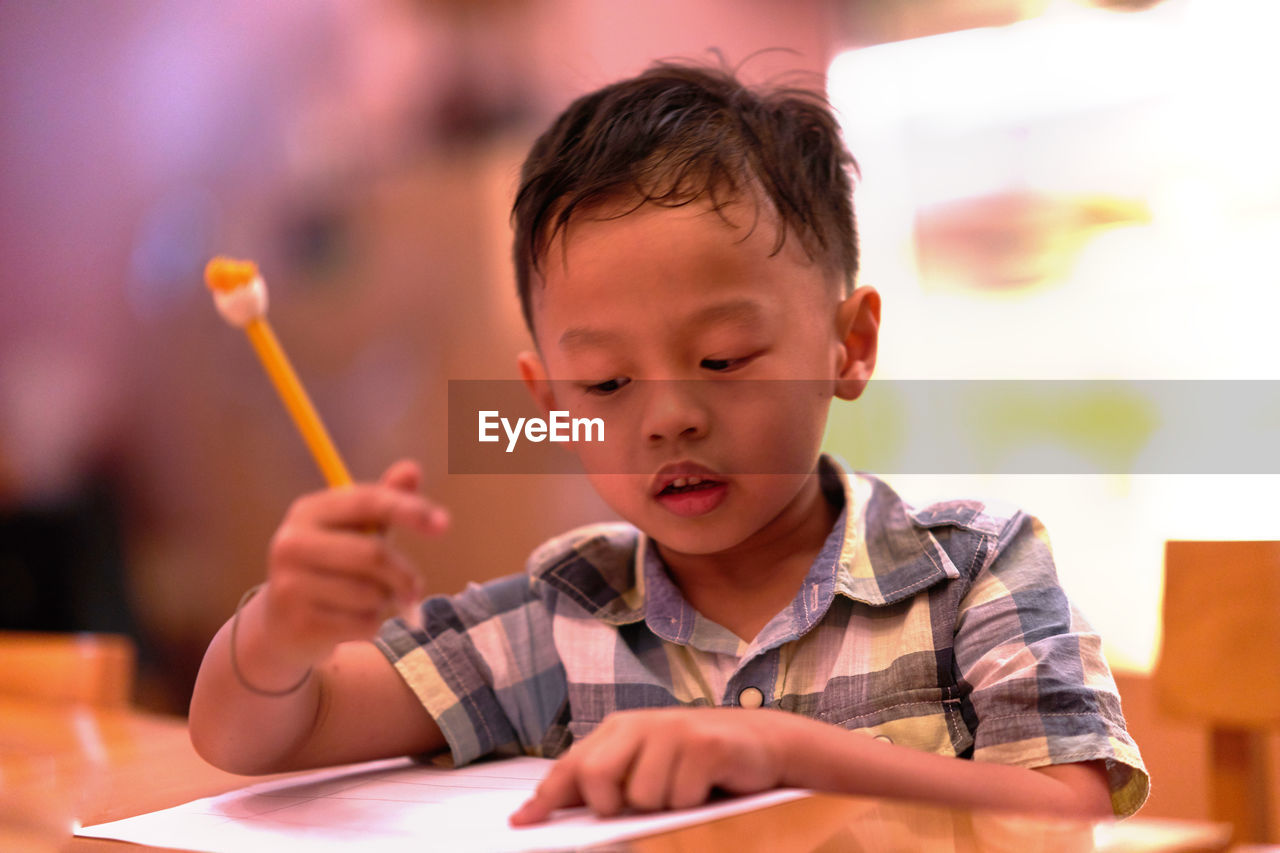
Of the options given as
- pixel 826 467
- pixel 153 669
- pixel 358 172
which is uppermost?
pixel 358 172

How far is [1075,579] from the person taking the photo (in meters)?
1.24

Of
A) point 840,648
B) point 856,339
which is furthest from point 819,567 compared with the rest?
point 856,339

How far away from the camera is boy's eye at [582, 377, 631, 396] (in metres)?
0.58

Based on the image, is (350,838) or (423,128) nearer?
(350,838)

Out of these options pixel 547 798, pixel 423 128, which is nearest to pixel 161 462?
pixel 423 128

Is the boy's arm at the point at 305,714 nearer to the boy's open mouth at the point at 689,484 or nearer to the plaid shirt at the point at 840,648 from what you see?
the plaid shirt at the point at 840,648

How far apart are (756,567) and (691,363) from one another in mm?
154

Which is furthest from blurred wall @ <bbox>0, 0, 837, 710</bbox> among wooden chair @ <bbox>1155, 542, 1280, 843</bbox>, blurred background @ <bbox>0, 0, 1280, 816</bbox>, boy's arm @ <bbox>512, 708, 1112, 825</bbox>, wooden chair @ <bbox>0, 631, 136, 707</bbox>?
boy's arm @ <bbox>512, 708, 1112, 825</bbox>

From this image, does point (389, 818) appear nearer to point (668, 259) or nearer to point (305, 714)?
point (305, 714)

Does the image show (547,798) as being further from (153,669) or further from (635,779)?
(153,669)

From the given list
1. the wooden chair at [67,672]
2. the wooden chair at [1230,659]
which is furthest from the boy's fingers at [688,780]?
the wooden chair at [67,672]

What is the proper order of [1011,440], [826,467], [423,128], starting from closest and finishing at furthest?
[826,467] → [1011,440] → [423,128]

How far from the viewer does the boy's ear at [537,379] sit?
2.35 feet

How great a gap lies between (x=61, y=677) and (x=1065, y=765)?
87cm
